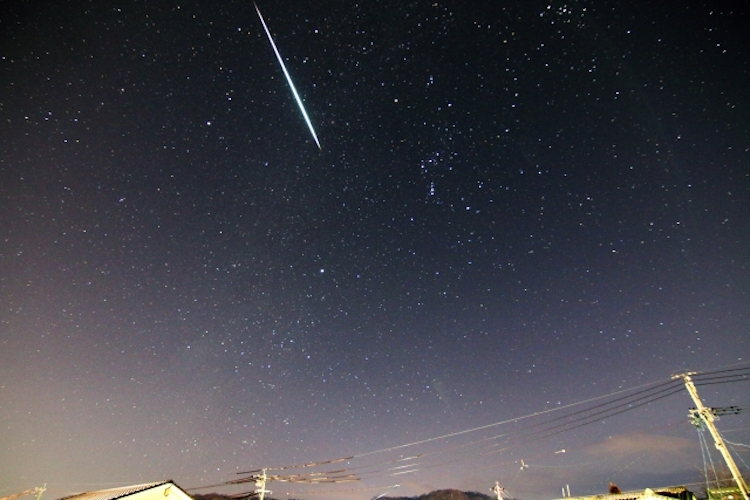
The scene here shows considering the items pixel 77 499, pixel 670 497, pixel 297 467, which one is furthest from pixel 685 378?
pixel 77 499

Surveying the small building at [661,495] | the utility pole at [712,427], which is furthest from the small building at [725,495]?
the utility pole at [712,427]

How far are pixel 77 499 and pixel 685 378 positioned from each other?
3197 centimetres

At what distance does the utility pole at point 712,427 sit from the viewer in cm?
1378

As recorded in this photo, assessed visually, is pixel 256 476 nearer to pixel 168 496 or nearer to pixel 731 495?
pixel 168 496

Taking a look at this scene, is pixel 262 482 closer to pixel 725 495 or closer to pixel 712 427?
pixel 712 427

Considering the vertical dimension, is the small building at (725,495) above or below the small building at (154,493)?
below

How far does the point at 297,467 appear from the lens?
64.7ft

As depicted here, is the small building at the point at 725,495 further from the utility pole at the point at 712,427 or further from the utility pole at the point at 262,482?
the utility pole at the point at 262,482

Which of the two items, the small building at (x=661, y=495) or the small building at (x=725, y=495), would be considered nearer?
the small building at (x=661, y=495)

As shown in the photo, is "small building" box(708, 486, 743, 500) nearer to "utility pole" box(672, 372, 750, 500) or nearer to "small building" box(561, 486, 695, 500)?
"small building" box(561, 486, 695, 500)

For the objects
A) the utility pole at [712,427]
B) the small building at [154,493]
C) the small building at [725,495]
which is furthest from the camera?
the small building at [725,495]

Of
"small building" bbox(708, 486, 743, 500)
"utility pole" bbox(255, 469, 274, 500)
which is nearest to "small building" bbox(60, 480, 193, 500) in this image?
"utility pole" bbox(255, 469, 274, 500)

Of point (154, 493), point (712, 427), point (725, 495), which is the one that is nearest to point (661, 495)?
point (712, 427)

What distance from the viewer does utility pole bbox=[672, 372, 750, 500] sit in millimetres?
Result: 13781
